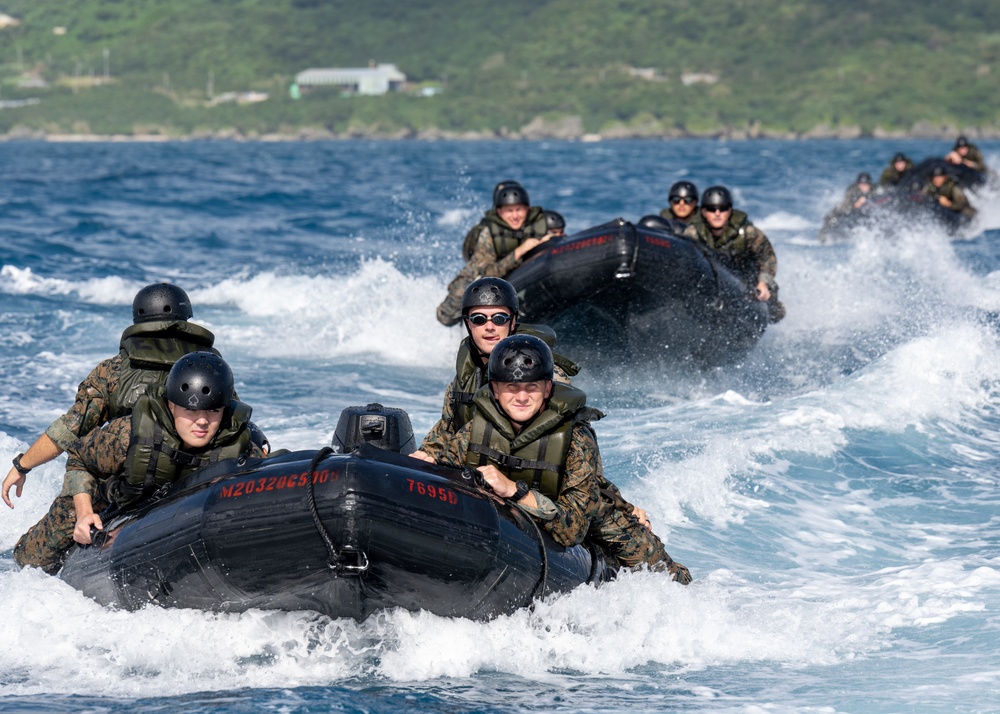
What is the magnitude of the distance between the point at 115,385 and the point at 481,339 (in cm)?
173

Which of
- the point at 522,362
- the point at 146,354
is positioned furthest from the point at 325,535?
the point at 146,354

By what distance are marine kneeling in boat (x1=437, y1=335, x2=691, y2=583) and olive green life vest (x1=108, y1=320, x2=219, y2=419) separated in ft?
4.76

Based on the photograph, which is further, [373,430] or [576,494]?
[373,430]

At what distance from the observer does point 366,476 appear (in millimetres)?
5070

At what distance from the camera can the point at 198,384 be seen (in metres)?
5.47

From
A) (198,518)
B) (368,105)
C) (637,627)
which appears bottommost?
(637,627)

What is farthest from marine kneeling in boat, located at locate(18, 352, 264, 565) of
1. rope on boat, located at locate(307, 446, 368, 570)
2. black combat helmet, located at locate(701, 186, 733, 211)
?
black combat helmet, located at locate(701, 186, 733, 211)

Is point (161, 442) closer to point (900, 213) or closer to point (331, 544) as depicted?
point (331, 544)

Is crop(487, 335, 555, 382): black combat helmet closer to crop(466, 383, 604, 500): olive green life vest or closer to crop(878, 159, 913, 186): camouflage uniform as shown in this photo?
crop(466, 383, 604, 500): olive green life vest

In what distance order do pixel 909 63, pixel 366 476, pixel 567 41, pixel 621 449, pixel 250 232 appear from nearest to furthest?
pixel 366 476 → pixel 621 449 → pixel 250 232 → pixel 909 63 → pixel 567 41

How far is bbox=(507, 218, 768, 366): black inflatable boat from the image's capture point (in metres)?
10.7

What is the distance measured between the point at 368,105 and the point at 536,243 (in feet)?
376

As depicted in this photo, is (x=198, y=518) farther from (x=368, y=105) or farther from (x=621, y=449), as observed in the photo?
(x=368, y=105)

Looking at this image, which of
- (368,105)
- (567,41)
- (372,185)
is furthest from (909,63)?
(372,185)
